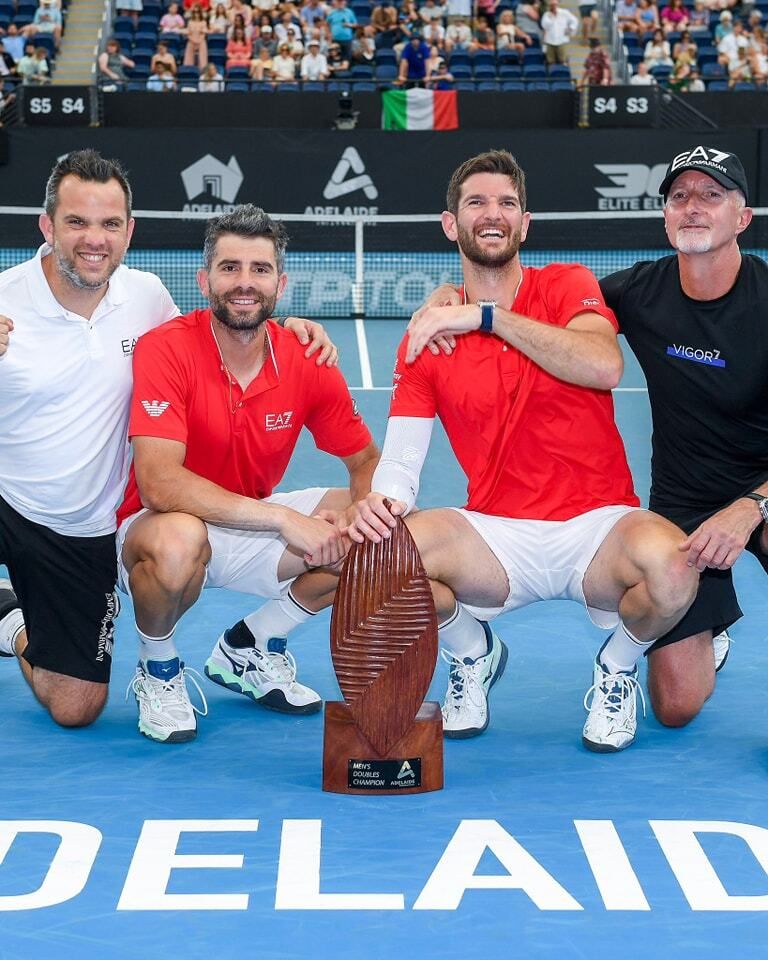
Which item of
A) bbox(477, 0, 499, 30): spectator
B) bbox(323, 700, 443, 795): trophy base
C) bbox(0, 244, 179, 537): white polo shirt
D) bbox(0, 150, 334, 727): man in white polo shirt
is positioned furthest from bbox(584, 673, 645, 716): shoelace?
bbox(477, 0, 499, 30): spectator

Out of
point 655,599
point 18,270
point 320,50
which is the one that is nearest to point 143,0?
point 320,50

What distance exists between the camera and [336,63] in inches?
818

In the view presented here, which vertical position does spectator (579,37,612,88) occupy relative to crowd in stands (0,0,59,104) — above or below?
below

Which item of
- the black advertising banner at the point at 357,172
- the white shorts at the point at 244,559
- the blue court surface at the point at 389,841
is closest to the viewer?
the blue court surface at the point at 389,841

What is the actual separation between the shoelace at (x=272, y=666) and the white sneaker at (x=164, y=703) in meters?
0.33

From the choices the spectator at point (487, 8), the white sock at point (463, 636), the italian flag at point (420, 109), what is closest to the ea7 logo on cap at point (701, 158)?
the white sock at point (463, 636)

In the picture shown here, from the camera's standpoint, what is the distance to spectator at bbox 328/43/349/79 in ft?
66.8

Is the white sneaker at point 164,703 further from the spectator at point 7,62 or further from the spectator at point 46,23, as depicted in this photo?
the spectator at point 46,23

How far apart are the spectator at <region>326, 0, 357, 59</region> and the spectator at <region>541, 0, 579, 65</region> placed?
9.94 feet

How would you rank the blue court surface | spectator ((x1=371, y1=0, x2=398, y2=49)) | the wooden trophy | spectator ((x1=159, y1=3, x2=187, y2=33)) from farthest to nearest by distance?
spectator ((x1=159, y1=3, x2=187, y2=33)), spectator ((x1=371, y1=0, x2=398, y2=49)), the wooden trophy, the blue court surface

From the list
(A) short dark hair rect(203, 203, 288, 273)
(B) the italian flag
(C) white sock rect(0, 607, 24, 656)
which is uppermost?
(B) the italian flag

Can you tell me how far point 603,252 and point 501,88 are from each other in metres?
3.66

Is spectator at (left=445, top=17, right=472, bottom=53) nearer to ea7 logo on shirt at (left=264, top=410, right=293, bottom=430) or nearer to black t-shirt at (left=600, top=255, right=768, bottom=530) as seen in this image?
black t-shirt at (left=600, top=255, right=768, bottom=530)

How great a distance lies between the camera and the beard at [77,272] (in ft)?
15.7
